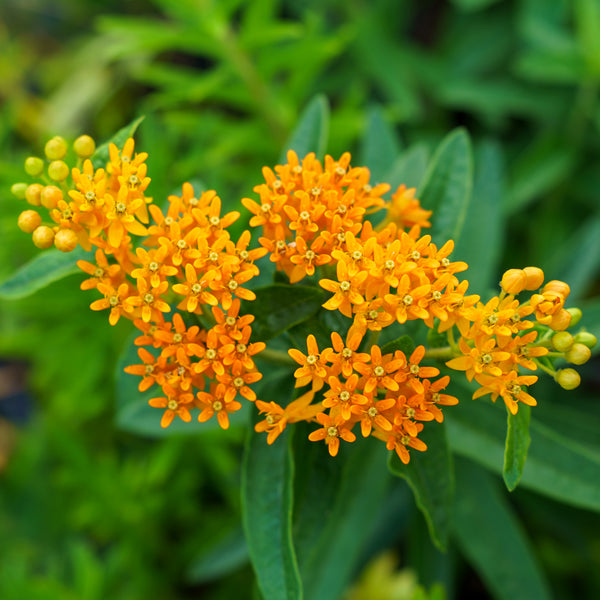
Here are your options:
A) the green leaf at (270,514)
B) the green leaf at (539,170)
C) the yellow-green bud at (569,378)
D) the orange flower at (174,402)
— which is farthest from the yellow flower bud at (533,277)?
the green leaf at (539,170)

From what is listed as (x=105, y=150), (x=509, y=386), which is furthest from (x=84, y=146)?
(x=509, y=386)

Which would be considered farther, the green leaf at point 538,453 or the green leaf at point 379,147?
the green leaf at point 379,147

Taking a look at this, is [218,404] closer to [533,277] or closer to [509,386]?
[509,386]

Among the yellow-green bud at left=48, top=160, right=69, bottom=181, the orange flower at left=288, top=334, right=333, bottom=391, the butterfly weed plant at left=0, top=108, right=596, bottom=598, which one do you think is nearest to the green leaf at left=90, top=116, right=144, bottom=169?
the butterfly weed plant at left=0, top=108, right=596, bottom=598

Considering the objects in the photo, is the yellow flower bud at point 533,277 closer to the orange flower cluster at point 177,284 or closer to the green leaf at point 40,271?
the orange flower cluster at point 177,284

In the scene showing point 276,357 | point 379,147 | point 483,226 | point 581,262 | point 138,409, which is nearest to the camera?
point 276,357

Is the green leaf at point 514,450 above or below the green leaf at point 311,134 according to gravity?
below
